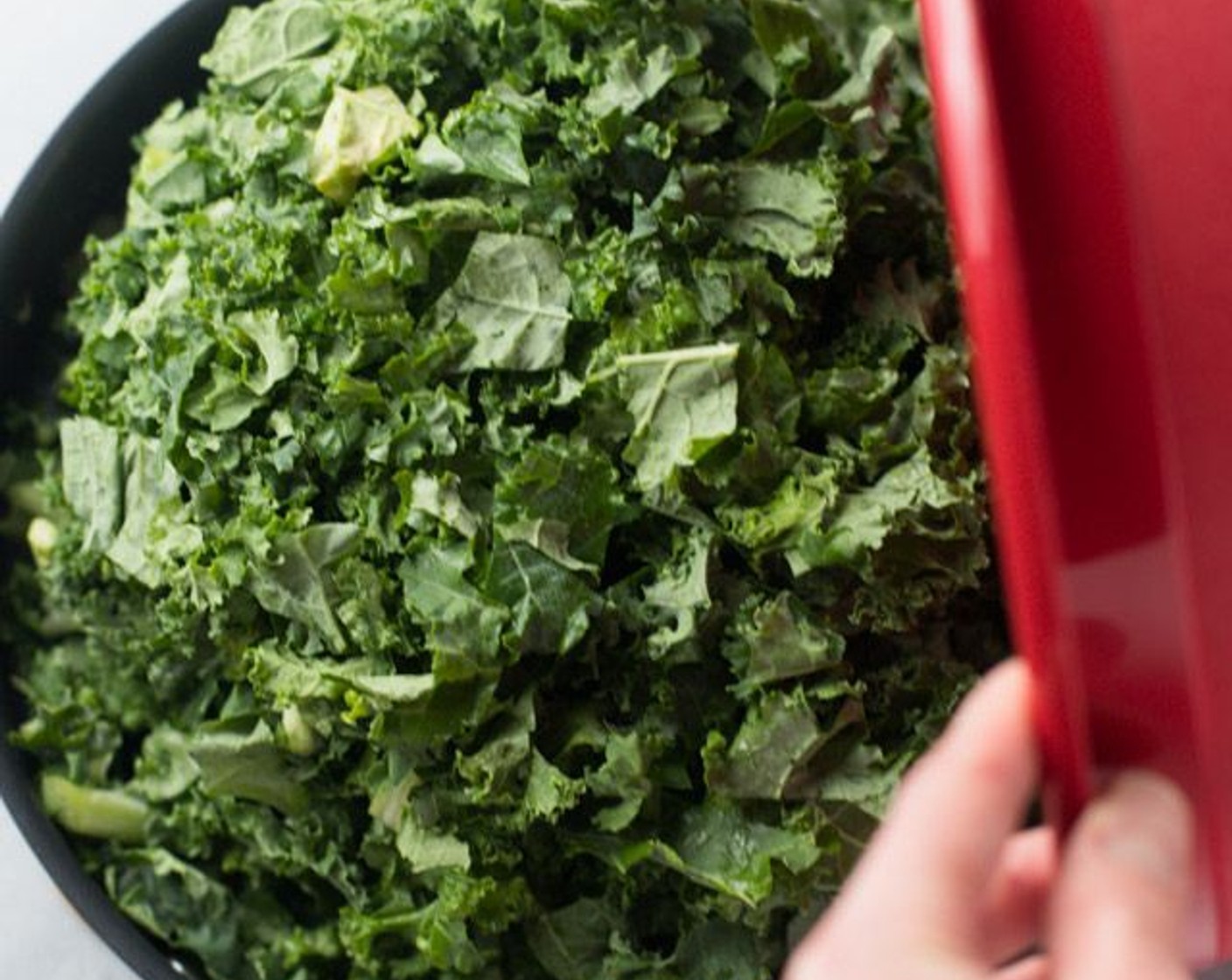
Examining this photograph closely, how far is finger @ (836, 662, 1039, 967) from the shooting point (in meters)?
0.64

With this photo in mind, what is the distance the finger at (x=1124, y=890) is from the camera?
613mm

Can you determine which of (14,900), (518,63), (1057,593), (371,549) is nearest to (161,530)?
(371,549)

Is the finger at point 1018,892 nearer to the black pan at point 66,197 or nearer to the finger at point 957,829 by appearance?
the finger at point 957,829

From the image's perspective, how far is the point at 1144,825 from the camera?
63cm

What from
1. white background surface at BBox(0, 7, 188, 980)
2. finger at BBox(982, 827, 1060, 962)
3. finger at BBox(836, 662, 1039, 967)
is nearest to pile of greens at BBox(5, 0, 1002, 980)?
finger at BBox(982, 827, 1060, 962)

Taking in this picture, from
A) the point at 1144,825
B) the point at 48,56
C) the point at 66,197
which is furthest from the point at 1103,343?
the point at 48,56

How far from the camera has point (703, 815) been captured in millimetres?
892

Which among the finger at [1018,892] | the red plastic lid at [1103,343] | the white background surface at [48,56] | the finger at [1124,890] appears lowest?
the finger at [1018,892]

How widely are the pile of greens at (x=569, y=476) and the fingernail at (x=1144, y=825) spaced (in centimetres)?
23

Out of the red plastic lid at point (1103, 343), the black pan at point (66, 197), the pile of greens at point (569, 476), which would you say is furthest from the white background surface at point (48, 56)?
the red plastic lid at point (1103, 343)

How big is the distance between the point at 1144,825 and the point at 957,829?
74mm

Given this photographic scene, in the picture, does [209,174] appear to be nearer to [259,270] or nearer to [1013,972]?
[259,270]

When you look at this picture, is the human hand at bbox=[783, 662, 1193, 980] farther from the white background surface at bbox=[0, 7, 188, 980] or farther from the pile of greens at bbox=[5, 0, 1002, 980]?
the white background surface at bbox=[0, 7, 188, 980]

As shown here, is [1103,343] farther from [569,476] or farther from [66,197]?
[66,197]
